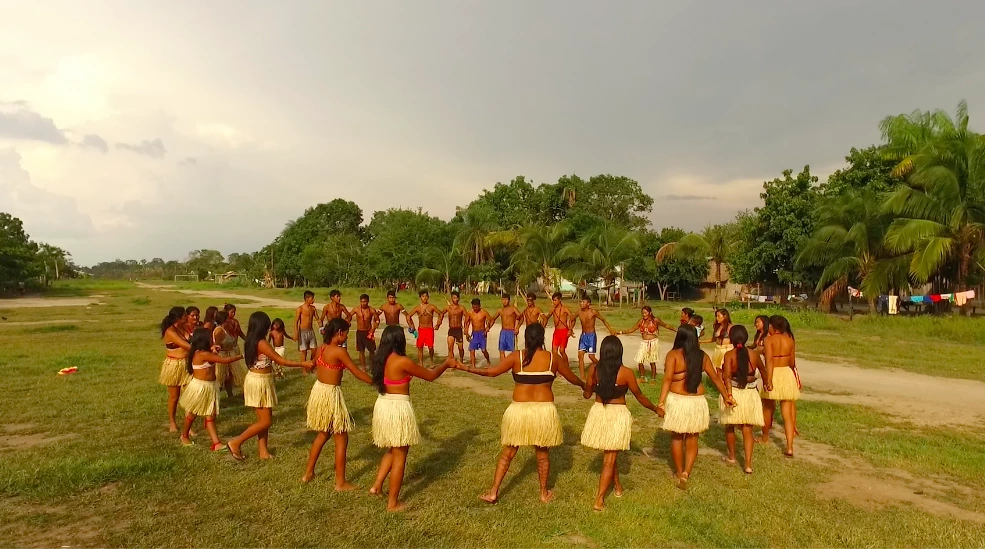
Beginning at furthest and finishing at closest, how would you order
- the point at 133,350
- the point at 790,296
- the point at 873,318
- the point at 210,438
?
1. the point at 790,296
2. the point at 873,318
3. the point at 133,350
4. the point at 210,438

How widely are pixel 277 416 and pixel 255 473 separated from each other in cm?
266

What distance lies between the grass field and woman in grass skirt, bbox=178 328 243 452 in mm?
432

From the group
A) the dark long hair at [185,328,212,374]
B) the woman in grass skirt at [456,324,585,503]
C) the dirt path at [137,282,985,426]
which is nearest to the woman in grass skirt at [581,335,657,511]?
the woman in grass skirt at [456,324,585,503]

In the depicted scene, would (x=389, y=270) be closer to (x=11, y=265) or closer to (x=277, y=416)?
(x=11, y=265)

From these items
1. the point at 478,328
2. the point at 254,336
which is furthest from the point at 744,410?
the point at 478,328

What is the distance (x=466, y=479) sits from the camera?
243 inches

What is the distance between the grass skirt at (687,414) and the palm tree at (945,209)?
59.6ft

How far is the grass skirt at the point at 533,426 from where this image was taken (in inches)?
209

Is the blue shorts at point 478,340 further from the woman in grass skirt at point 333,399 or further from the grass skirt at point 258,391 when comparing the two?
the woman in grass skirt at point 333,399

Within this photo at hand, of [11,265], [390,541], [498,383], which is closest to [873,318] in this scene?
[498,383]

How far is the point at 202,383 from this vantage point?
7.04 metres

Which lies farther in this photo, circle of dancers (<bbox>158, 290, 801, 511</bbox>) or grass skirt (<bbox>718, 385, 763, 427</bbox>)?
grass skirt (<bbox>718, 385, 763, 427</bbox>)

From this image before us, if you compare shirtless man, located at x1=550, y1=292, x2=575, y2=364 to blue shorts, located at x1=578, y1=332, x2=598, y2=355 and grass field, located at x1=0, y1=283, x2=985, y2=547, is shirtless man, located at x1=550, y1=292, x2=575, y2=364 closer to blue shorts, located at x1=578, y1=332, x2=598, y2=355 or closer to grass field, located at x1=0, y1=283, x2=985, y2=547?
blue shorts, located at x1=578, y1=332, x2=598, y2=355

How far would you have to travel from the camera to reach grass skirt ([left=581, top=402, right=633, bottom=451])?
530 centimetres
